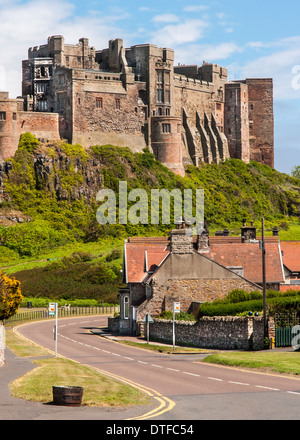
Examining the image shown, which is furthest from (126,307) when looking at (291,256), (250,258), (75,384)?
(75,384)

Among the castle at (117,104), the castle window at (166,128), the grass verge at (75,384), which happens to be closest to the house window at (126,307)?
the grass verge at (75,384)

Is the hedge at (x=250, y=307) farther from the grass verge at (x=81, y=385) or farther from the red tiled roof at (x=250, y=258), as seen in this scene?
the grass verge at (x=81, y=385)

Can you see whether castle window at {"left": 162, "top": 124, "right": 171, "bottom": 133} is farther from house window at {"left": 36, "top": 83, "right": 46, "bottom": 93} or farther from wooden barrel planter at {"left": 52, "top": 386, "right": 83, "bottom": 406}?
wooden barrel planter at {"left": 52, "top": 386, "right": 83, "bottom": 406}

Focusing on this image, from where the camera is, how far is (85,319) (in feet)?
243

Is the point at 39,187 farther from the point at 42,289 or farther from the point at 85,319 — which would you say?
the point at 85,319

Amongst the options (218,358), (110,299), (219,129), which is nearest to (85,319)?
(110,299)

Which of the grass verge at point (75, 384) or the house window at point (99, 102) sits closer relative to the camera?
the grass verge at point (75, 384)

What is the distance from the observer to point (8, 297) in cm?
6581

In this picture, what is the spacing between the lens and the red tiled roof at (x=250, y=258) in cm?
5469

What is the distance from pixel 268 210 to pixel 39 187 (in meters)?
42.6

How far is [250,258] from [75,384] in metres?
31.3

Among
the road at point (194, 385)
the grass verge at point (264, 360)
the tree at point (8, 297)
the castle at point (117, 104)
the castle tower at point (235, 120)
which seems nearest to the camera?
the road at point (194, 385)

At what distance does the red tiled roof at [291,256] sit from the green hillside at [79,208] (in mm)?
29268

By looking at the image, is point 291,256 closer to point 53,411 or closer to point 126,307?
point 126,307
